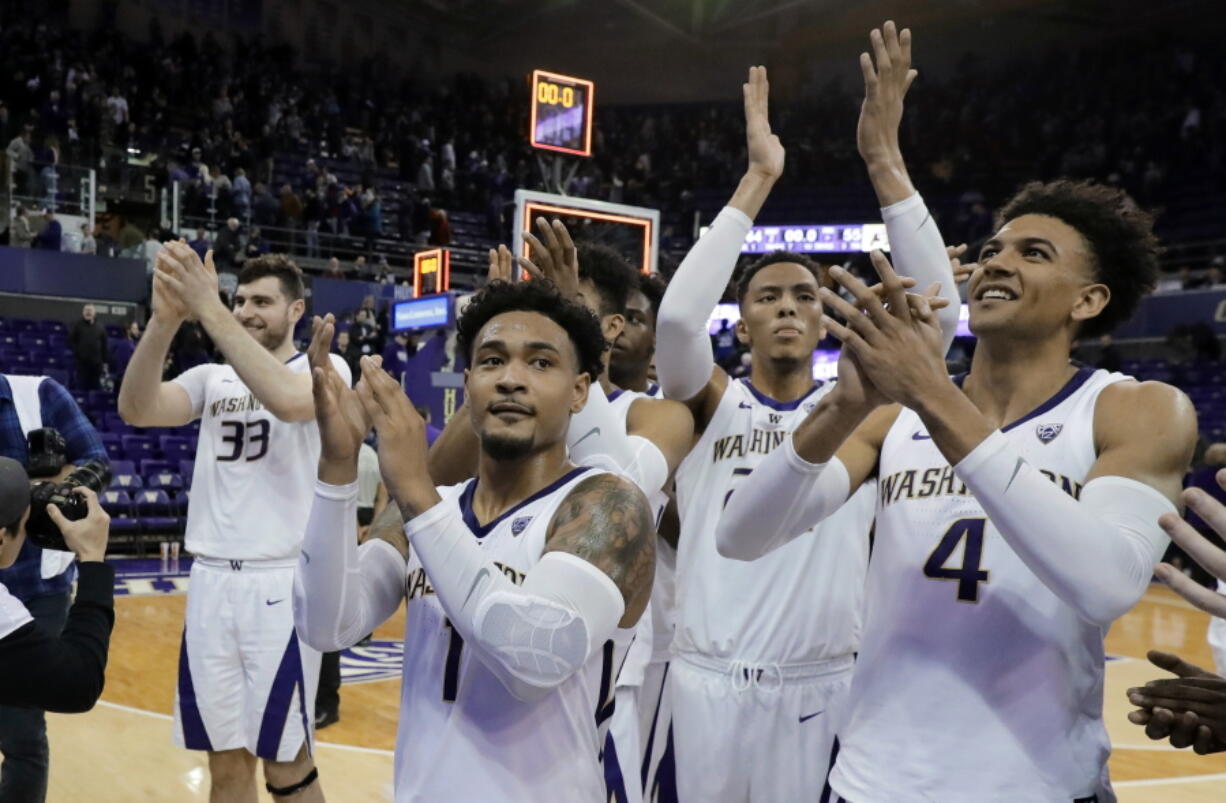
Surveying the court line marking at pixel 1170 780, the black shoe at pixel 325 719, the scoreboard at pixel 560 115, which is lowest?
→ the court line marking at pixel 1170 780

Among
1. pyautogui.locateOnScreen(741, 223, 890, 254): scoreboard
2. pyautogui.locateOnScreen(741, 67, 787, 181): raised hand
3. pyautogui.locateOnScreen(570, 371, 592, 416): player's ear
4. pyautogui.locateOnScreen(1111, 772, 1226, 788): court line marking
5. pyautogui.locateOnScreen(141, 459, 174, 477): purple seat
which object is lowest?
pyautogui.locateOnScreen(1111, 772, 1226, 788): court line marking

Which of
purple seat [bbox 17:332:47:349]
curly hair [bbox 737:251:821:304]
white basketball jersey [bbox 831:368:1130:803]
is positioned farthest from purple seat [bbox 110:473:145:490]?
white basketball jersey [bbox 831:368:1130:803]

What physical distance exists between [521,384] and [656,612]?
1775mm

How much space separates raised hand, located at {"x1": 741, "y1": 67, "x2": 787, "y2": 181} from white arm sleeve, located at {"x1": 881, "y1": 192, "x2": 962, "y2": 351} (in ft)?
1.84

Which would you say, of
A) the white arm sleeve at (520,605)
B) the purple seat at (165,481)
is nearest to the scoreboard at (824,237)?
the purple seat at (165,481)

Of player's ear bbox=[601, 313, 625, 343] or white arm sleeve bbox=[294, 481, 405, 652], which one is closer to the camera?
white arm sleeve bbox=[294, 481, 405, 652]

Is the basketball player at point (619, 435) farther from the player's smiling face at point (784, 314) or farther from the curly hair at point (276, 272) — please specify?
the curly hair at point (276, 272)

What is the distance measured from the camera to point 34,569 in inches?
161

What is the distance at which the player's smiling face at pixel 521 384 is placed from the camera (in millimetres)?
2525

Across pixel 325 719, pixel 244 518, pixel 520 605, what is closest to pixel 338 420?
pixel 520 605

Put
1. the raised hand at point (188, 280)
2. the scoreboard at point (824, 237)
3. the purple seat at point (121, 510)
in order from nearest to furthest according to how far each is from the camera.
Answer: the raised hand at point (188, 280), the purple seat at point (121, 510), the scoreboard at point (824, 237)

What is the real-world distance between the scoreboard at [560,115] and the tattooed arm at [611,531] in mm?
11480

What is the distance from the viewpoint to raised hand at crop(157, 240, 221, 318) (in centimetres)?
412

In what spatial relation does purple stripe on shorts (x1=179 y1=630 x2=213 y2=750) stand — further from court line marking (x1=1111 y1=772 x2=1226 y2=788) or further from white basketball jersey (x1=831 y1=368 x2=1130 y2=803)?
court line marking (x1=1111 y1=772 x2=1226 y2=788)
